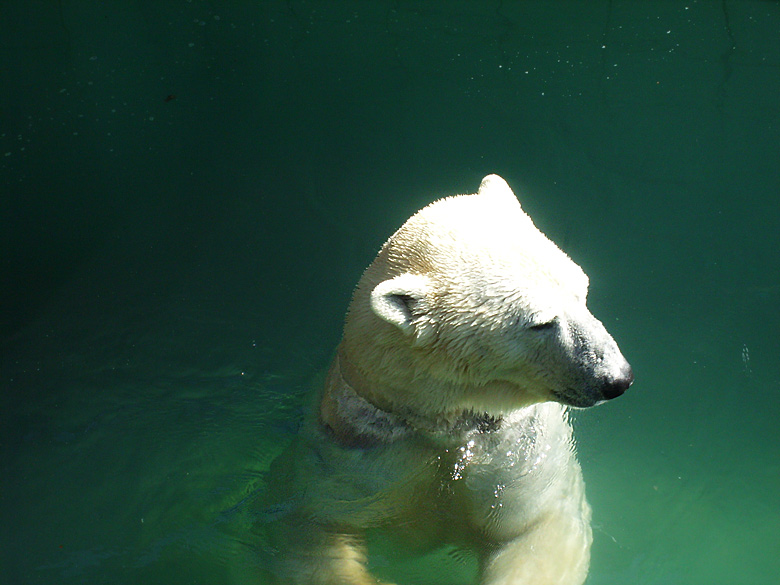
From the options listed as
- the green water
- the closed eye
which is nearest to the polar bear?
the closed eye

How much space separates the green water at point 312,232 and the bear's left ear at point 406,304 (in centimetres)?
131

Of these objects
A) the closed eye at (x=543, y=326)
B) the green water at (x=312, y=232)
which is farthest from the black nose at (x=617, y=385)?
the green water at (x=312, y=232)

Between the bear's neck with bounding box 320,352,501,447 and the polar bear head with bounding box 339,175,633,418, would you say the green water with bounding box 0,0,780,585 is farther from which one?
the polar bear head with bounding box 339,175,633,418

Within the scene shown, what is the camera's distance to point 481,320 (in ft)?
7.00

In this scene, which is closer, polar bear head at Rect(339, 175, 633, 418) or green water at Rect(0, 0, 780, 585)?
polar bear head at Rect(339, 175, 633, 418)

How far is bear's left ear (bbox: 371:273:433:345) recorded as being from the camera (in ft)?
6.82

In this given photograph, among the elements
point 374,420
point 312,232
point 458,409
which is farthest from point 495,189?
point 312,232

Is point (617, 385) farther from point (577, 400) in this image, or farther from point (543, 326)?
point (543, 326)

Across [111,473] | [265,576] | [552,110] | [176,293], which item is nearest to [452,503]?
[265,576]

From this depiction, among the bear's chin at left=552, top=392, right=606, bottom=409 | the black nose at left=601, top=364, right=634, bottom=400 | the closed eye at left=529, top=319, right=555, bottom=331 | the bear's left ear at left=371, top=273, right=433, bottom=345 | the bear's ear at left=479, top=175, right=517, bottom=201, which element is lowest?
the bear's chin at left=552, top=392, right=606, bottom=409

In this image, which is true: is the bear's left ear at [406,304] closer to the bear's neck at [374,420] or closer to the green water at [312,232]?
the bear's neck at [374,420]

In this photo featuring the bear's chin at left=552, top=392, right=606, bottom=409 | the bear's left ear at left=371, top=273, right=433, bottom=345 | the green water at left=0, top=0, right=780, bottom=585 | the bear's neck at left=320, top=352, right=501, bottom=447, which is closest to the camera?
the bear's left ear at left=371, top=273, right=433, bottom=345

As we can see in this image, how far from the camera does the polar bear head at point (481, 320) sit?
2.12m

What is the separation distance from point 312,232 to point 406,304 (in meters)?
1.95
